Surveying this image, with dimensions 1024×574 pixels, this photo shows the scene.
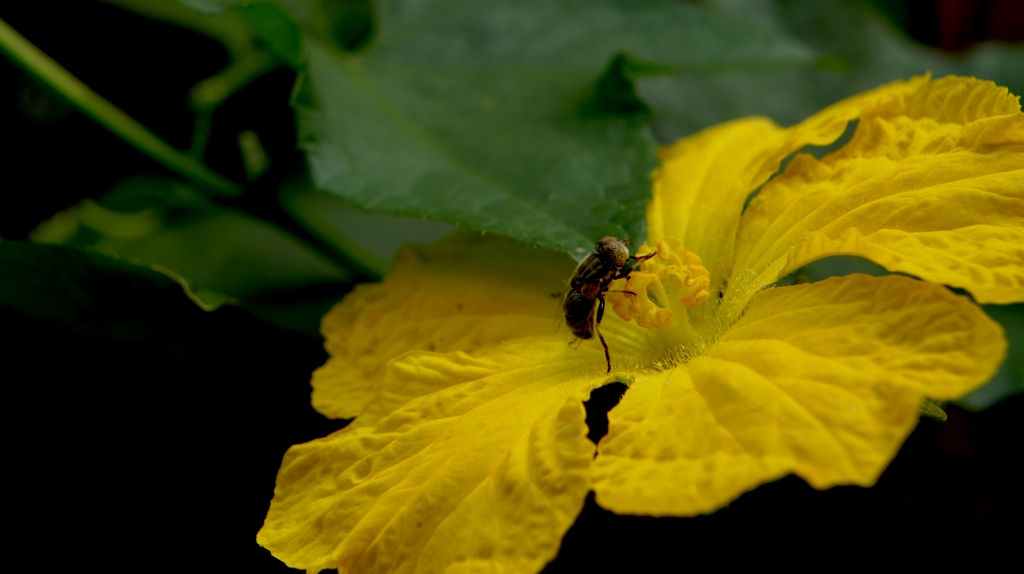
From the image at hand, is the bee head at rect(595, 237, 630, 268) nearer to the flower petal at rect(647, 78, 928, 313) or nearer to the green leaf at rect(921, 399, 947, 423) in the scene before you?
the flower petal at rect(647, 78, 928, 313)

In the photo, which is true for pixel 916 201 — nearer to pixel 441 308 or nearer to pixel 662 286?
pixel 662 286

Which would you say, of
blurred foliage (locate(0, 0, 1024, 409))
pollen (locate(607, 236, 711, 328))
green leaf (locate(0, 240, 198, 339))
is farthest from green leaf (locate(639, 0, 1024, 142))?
green leaf (locate(0, 240, 198, 339))

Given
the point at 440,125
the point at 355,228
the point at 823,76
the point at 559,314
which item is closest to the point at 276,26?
the point at 440,125

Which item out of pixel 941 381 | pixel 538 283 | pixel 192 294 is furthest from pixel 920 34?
pixel 192 294

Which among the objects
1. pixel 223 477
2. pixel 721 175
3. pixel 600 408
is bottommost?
pixel 223 477

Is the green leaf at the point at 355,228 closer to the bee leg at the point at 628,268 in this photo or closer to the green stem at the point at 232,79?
the green stem at the point at 232,79

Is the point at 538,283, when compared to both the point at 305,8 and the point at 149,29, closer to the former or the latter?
the point at 305,8
